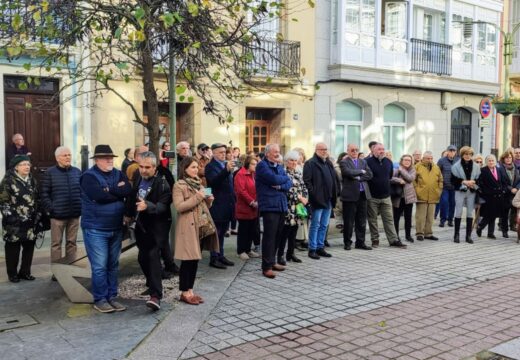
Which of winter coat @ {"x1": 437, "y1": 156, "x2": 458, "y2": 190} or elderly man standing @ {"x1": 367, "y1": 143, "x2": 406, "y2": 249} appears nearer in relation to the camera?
elderly man standing @ {"x1": 367, "y1": 143, "x2": 406, "y2": 249}

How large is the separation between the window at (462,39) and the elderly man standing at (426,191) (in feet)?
41.8

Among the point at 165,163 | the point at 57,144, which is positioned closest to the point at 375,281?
the point at 165,163

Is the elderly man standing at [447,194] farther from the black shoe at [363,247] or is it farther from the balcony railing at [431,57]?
the balcony railing at [431,57]

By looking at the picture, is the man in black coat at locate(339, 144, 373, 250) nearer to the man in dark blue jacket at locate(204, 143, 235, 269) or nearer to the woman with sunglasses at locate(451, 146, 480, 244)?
the woman with sunglasses at locate(451, 146, 480, 244)

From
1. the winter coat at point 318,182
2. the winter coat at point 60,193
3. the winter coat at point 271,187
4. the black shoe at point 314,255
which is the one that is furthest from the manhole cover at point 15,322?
the winter coat at point 318,182

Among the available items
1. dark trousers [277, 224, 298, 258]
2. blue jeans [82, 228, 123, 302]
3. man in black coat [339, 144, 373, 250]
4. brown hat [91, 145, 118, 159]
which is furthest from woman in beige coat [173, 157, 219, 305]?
man in black coat [339, 144, 373, 250]

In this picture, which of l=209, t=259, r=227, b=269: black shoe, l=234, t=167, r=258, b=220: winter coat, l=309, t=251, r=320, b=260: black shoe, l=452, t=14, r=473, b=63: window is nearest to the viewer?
l=209, t=259, r=227, b=269: black shoe

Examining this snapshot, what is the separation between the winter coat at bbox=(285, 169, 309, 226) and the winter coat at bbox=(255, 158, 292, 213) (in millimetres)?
484

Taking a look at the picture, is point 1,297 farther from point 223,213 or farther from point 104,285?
point 223,213

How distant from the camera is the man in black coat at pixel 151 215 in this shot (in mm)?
6230

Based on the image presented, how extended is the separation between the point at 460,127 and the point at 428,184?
46.8ft

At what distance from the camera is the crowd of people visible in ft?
20.5

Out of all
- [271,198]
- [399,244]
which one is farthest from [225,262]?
[399,244]

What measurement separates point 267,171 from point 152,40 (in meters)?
2.47
